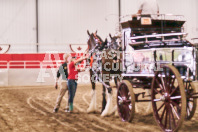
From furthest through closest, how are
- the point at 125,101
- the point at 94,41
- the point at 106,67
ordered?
the point at 94,41
the point at 106,67
the point at 125,101

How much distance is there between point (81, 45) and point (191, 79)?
14405mm

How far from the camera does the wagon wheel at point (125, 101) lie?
21.1 ft

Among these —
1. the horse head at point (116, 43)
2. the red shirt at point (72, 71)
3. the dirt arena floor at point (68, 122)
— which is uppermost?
the horse head at point (116, 43)

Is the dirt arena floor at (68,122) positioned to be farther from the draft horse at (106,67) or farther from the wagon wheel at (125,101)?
the draft horse at (106,67)

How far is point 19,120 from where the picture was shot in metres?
7.36

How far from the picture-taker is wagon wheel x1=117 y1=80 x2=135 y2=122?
21.1 ft

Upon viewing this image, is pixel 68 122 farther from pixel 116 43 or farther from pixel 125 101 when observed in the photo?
pixel 116 43

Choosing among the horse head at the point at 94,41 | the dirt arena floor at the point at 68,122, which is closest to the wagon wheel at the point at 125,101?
the dirt arena floor at the point at 68,122

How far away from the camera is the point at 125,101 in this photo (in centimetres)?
669

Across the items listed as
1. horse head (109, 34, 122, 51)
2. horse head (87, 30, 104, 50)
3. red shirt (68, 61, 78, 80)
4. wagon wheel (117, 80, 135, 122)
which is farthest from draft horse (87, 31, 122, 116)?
wagon wheel (117, 80, 135, 122)

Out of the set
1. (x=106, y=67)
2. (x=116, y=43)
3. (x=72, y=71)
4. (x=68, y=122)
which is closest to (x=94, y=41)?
(x=72, y=71)

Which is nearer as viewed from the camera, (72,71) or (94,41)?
(72,71)

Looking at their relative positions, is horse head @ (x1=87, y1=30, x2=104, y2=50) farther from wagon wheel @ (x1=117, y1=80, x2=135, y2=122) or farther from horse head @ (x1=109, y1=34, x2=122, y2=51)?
wagon wheel @ (x1=117, y1=80, x2=135, y2=122)

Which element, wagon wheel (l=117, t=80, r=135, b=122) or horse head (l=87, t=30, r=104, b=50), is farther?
horse head (l=87, t=30, r=104, b=50)
